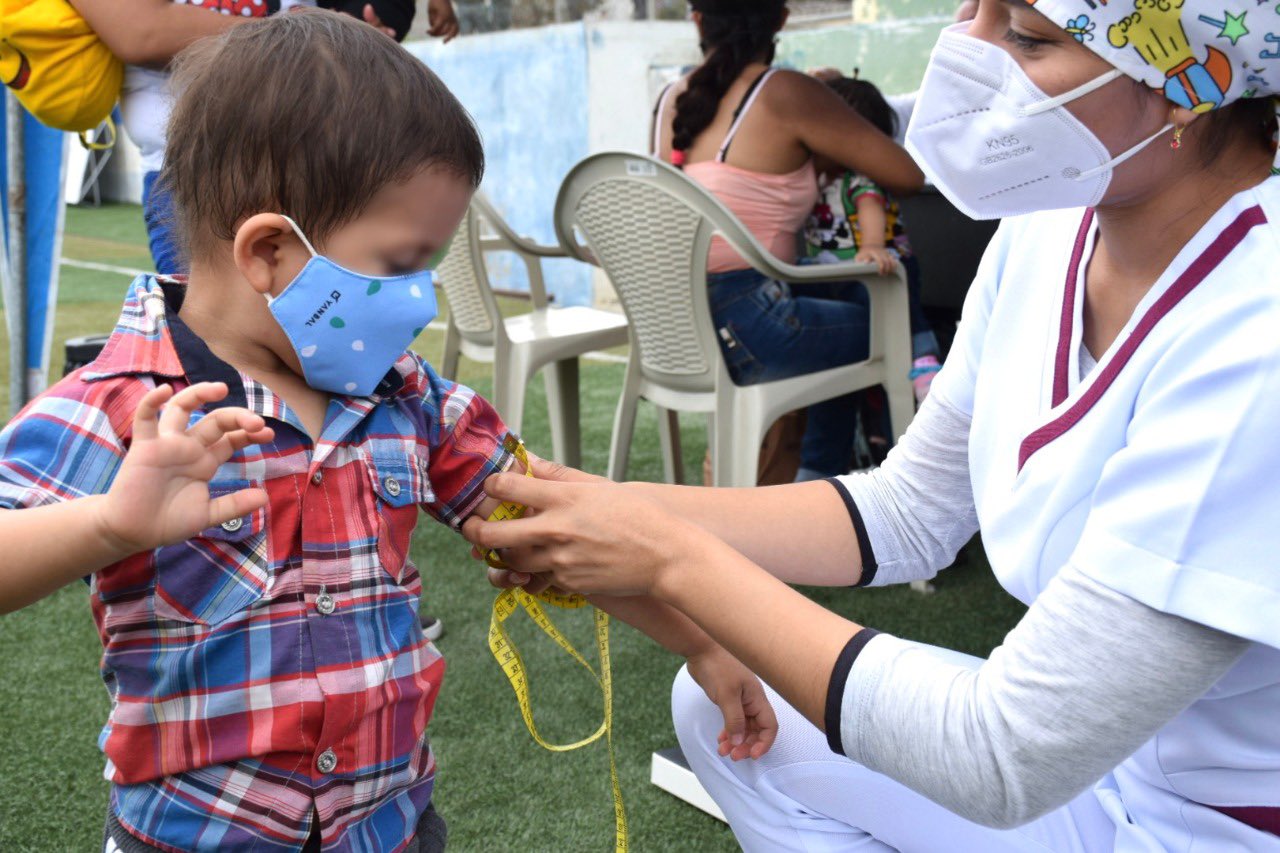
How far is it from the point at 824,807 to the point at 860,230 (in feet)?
8.65

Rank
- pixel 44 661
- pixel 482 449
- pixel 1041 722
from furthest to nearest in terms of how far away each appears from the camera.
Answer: pixel 44 661 < pixel 482 449 < pixel 1041 722

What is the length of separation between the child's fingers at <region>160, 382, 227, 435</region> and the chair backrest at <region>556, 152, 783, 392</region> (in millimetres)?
2294

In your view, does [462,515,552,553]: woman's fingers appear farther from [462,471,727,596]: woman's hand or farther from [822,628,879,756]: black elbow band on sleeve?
[822,628,879,756]: black elbow band on sleeve

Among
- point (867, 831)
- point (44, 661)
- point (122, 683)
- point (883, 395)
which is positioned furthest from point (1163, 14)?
point (883, 395)

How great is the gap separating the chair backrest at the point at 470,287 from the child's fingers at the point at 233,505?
292cm

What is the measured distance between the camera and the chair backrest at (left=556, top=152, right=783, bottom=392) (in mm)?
Result: 3248

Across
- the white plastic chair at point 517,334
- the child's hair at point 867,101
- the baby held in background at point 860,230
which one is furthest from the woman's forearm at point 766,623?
the child's hair at point 867,101

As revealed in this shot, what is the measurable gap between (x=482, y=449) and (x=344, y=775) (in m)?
0.41

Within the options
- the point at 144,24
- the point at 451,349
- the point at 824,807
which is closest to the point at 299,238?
the point at 824,807

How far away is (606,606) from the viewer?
1580mm

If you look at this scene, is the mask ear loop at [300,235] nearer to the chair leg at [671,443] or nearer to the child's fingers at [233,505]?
the child's fingers at [233,505]

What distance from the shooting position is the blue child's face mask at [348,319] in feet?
3.94

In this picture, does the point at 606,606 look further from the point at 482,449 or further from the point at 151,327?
the point at 151,327

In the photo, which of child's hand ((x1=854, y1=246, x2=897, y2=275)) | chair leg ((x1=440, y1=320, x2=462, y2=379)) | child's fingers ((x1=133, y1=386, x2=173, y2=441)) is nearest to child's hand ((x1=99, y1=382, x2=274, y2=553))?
child's fingers ((x1=133, y1=386, x2=173, y2=441))
